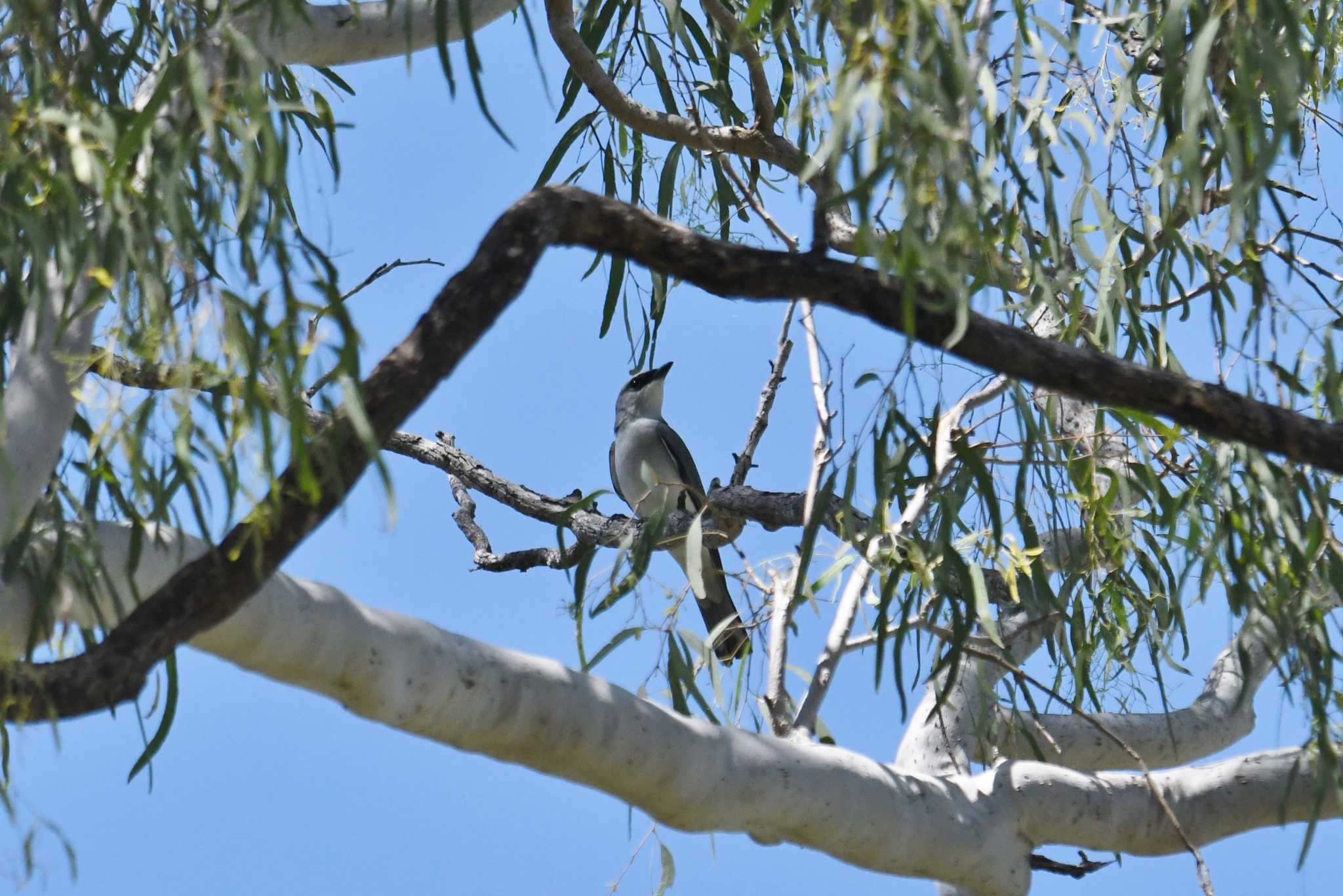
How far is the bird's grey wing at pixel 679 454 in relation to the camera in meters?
5.77

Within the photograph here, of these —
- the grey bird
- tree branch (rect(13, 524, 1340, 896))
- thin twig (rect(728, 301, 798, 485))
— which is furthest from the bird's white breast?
tree branch (rect(13, 524, 1340, 896))

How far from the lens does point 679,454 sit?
5.82 meters

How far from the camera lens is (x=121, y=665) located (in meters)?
1.32

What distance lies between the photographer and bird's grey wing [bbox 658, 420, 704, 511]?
5.77m

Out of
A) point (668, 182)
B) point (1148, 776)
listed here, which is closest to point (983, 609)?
point (1148, 776)

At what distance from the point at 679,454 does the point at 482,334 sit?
444cm

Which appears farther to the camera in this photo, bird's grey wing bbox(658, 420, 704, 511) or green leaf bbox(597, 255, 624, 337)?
bird's grey wing bbox(658, 420, 704, 511)

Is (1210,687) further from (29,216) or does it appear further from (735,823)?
(29,216)

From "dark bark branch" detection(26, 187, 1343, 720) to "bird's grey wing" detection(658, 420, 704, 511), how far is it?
4058 mm

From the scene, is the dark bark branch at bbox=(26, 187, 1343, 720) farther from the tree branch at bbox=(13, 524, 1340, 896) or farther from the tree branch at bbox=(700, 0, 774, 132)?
the tree branch at bbox=(700, 0, 774, 132)

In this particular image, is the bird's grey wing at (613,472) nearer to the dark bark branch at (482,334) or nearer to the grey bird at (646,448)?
the grey bird at (646,448)

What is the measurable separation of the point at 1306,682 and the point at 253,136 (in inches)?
54.7

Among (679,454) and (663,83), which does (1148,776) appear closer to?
(663,83)

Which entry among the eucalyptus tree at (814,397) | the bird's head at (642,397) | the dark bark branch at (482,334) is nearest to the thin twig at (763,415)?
the eucalyptus tree at (814,397)
